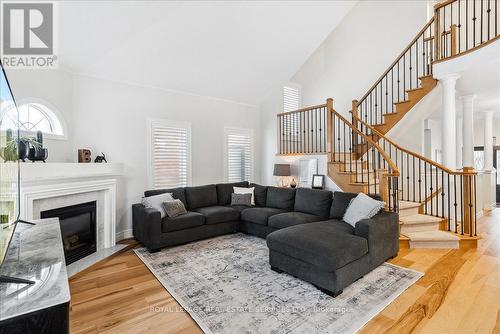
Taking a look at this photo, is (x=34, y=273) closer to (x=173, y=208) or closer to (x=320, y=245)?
(x=320, y=245)

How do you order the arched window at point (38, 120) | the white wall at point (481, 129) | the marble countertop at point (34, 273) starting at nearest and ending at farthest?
the marble countertop at point (34, 273)
the arched window at point (38, 120)
the white wall at point (481, 129)

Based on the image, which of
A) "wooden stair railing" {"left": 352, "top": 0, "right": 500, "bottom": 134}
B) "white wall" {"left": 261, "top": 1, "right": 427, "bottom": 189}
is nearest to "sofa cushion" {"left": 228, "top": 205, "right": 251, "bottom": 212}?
"white wall" {"left": 261, "top": 1, "right": 427, "bottom": 189}

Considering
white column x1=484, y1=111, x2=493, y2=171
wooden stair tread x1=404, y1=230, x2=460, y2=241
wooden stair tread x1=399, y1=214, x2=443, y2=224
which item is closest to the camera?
wooden stair tread x1=404, y1=230, x2=460, y2=241

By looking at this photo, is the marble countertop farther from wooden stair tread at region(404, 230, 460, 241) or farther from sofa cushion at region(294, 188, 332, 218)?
wooden stair tread at region(404, 230, 460, 241)

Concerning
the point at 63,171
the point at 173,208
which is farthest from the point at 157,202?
the point at 63,171

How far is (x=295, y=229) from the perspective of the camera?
310 centimetres

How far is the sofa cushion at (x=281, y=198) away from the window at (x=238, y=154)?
1.28 m

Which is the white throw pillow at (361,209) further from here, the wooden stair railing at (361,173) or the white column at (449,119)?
the white column at (449,119)

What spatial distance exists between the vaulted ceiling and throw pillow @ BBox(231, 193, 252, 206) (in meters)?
2.30

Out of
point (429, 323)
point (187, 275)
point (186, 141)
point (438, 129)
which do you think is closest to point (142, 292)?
point (187, 275)

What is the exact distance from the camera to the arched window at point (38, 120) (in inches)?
129

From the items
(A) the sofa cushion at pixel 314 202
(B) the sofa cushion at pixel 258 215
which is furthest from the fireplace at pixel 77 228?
(A) the sofa cushion at pixel 314 202

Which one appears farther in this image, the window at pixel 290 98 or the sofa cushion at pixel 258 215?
the window at pixel 290 98

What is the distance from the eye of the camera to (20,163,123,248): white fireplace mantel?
8.95ft
